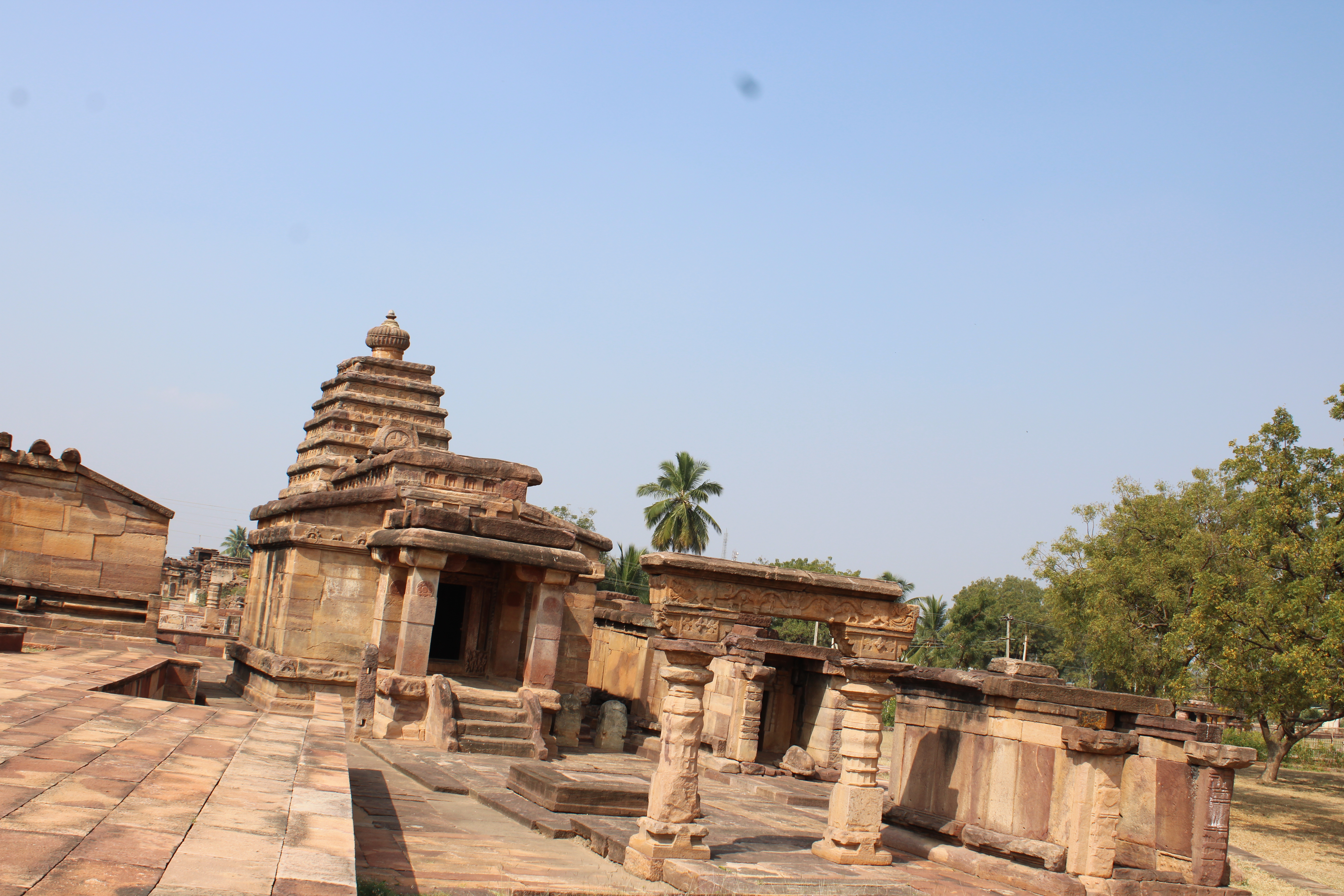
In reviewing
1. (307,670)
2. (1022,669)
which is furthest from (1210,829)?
(307,670)

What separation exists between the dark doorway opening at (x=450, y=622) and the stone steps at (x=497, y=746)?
3.78 meters

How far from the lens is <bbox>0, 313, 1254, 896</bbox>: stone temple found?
686cm

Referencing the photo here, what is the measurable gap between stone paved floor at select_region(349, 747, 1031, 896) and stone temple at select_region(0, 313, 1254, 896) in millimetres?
57

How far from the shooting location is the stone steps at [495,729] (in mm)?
15156

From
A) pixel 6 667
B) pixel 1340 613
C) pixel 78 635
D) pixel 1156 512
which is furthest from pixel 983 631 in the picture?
pixel 6 667

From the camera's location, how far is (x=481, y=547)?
53.1ft

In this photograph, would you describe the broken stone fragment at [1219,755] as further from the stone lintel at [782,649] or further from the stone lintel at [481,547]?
the stone lintel at [481,547]

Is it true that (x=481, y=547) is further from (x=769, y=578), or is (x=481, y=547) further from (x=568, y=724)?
(x=769, y=578)

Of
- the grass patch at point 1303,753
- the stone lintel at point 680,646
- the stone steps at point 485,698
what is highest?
the stone lintel at point 680,646

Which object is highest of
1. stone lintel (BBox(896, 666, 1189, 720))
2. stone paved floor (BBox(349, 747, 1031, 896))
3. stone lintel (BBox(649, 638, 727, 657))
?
stone lintel (BBox(649, 638, 727, 657))

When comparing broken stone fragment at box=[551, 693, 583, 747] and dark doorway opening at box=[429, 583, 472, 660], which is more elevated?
dark doorway opening at box=[429, 583, 472, 660]

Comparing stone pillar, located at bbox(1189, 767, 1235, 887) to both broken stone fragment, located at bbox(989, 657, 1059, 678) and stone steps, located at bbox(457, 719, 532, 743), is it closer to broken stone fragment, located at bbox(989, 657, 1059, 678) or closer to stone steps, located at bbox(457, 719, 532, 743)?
broken stone fragment, located at bbox(989, 657, 1059, 678)

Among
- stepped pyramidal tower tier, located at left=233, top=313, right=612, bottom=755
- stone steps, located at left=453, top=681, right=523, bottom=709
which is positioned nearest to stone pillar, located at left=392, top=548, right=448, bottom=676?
stepped pyramidal tower tier, located at left=233, top=313, right=612, bottom=755

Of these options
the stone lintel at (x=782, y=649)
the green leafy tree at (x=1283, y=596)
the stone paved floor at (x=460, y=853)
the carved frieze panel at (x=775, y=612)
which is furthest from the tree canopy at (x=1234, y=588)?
the stone paved floor at (x=460, y=853)
